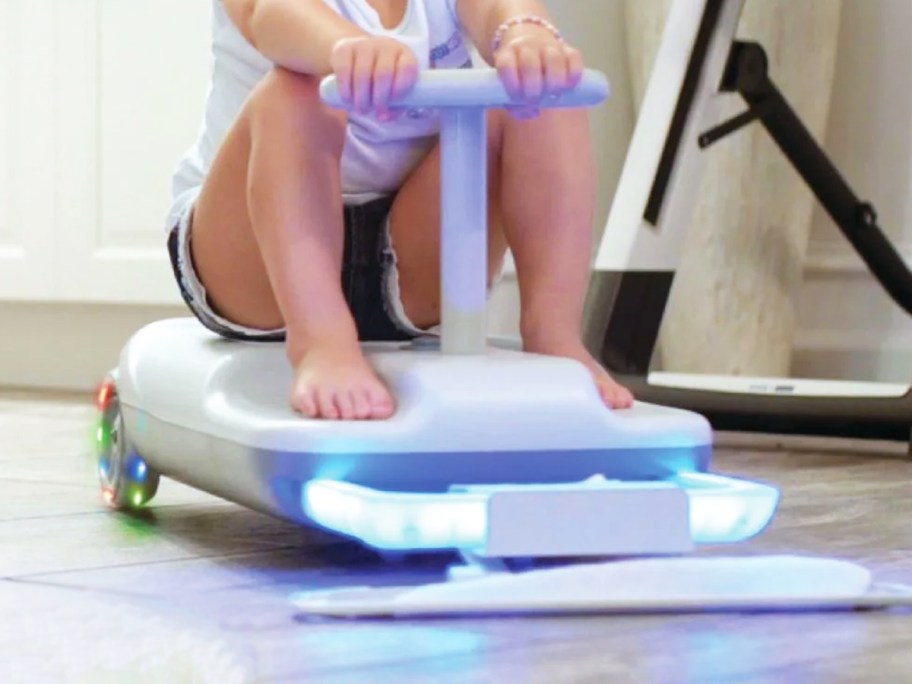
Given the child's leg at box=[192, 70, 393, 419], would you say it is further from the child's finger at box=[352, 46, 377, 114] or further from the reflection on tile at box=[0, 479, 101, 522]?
the reflection on tile at box=[0, 479, 101, 522]

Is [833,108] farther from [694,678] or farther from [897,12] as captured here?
[694,678]

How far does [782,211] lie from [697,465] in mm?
1070

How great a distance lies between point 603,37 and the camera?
208 cm

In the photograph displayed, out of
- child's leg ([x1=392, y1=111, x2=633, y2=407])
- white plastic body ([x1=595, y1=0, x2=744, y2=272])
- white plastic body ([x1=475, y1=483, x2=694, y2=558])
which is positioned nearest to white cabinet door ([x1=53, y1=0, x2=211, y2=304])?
white plastic body ([x1=595, y1=0, x2=744, y2=272])

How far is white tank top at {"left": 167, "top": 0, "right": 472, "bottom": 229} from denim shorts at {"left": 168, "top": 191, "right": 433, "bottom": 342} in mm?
17

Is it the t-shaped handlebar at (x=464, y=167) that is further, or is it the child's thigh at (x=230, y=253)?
the child's thigh at (x=230, y=253)

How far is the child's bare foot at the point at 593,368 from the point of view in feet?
3.08

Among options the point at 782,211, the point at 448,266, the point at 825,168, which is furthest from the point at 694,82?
the point at 448,266

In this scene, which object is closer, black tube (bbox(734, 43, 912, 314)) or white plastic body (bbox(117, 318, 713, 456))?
white plastic body (bbox(117, 318, 713, 456))

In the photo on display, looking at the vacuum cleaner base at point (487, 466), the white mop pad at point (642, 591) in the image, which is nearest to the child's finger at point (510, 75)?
the vacuum cleaner base at point (487, 466)

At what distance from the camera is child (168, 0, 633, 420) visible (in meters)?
0.88

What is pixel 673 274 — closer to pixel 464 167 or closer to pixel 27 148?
pixel 464 167

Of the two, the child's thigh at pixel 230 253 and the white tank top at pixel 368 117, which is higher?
the white tank top at pixel 368 117

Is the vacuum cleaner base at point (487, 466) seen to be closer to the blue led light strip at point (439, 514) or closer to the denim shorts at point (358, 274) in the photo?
the blue led light strip at point (439, 514)
